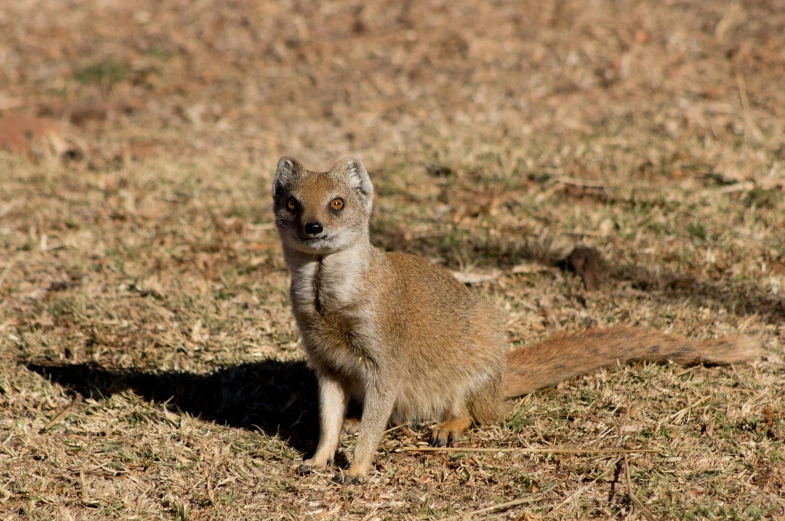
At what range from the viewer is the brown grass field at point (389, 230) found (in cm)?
415

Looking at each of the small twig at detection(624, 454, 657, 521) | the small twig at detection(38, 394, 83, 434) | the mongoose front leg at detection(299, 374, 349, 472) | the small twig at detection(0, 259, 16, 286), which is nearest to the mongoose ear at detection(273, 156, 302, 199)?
the mongoose front leg at detection(299, 374, 349, 472)

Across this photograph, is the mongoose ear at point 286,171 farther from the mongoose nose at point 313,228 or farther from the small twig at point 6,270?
the small twig at point 6,270

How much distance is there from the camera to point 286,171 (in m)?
4.32

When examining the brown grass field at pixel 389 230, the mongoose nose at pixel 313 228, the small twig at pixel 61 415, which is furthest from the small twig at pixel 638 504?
the small twig at pixel 61 415

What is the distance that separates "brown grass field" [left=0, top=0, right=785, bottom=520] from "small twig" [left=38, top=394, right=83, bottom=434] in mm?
13

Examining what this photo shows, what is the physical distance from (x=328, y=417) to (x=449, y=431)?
2.26 ft

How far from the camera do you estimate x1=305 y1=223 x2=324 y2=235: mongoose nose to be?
13.0 feet

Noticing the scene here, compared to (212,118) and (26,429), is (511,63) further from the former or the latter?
(26,429)

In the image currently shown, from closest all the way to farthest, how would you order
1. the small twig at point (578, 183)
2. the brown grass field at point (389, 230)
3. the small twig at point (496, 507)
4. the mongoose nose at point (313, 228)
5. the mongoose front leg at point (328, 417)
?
the small twig at point (496, 507), the mongoose nose at point (313, 228), the brown grass field at point (389, 230), the mongoose front leg at point (328, 417), the small twig at point (578, 183)

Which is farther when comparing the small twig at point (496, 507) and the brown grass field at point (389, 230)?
the brown grass field at point (389, 230)

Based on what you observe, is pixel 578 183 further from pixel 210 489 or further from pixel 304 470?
pixel 210 489

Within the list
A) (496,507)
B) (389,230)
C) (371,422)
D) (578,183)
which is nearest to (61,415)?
(371,422)

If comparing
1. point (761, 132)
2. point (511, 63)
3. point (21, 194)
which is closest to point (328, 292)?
point (21, 194)

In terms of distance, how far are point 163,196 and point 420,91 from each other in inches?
142
